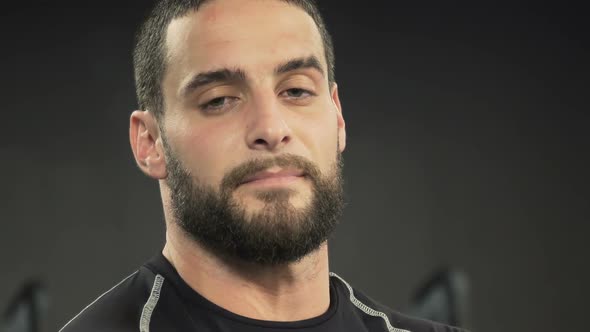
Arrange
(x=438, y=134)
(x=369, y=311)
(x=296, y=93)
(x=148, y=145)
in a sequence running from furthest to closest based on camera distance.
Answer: (x=438, y=134)
(x=369, y=311)
(x=148, y=145)
(x=296, y=93)

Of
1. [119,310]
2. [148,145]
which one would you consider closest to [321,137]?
[148,145]

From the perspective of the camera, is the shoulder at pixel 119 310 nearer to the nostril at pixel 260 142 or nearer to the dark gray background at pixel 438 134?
the nostril at pixel 260 142

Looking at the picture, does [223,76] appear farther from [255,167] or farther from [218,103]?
[255,167]

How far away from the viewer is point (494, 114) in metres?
3.84

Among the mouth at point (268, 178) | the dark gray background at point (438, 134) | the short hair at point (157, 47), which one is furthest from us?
the dark gray background at point (438, 134)

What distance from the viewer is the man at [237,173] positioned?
141 cm

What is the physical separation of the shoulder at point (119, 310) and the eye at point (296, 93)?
403 millimetres

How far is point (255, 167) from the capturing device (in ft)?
4.59

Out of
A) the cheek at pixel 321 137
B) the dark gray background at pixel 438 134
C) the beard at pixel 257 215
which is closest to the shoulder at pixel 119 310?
the beard at pixel 257 215

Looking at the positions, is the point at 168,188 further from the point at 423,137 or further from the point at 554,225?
the point at 554,225

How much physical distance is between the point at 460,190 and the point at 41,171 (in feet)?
5.83

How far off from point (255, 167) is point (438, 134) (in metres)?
2.50

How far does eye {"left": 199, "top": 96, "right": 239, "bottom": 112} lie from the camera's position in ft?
4.79

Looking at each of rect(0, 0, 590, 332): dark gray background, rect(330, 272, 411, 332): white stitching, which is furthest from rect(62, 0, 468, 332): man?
rect(0, 0, 590, 332): dark gray background
